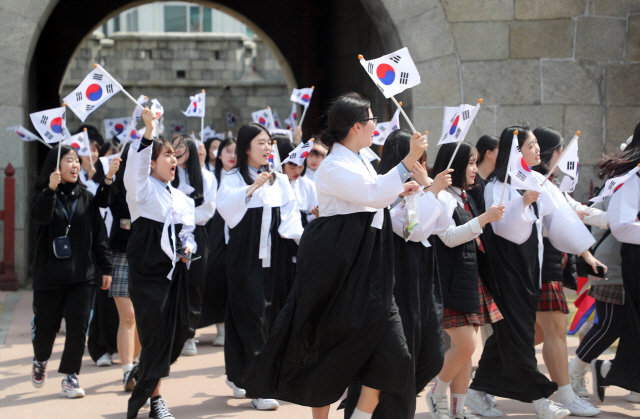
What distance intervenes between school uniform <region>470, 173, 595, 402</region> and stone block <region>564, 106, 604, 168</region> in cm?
453

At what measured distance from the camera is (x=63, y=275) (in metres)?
5.23

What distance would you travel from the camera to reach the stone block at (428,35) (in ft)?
29.1

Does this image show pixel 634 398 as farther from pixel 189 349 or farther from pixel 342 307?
pixel 189 349

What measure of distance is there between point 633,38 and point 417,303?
6630mm

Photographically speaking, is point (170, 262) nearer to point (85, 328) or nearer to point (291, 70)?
point (85, 328)

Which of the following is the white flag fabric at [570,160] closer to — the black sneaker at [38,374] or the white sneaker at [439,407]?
the white sneaker at [439,407]

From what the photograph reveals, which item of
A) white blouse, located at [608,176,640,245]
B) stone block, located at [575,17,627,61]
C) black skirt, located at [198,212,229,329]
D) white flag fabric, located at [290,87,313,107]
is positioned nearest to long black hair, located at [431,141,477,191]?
white blouse, located at [608,176,640,245]

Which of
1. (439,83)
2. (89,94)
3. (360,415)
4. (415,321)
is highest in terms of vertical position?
(439,83)

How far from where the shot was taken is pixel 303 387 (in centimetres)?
362

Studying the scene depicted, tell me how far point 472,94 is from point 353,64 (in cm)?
395

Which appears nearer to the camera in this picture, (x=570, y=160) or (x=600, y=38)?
(x=570, y=160)

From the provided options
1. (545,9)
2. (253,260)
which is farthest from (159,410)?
(545,9)

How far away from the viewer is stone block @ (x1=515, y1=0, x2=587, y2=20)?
8.91 meters

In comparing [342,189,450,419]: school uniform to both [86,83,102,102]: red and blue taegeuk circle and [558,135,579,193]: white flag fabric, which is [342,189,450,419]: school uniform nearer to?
[558,135,579,193]: white flag fabric
